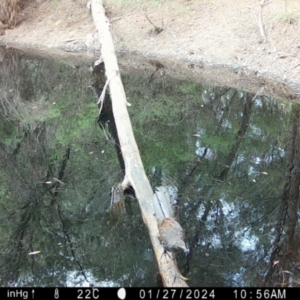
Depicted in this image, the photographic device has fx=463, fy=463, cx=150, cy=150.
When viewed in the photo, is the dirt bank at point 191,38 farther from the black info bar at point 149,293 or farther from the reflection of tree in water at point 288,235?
the black info bar at point 149,293

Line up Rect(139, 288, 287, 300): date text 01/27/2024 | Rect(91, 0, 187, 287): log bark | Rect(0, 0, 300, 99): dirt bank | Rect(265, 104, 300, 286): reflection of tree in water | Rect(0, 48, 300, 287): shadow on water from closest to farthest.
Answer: Rect(139, 288, 287, 300): date text 01/27/2024 < Rect(91, 0, 187, 287): log bark < Rect(265, 104, 300, 286): reflection of tree in water < Rect(0, 48, 300, 287): shadow on water < Rect(0, 0, 300, 99): dirt bank

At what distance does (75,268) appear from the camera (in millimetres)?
4930

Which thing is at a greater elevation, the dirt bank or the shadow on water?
the shadow on water

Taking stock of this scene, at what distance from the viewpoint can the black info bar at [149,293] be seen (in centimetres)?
395

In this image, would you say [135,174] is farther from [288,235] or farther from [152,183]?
[288,235]

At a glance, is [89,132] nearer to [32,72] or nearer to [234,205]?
[234,205]

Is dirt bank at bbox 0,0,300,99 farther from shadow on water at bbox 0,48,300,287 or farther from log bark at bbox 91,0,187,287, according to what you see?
log bark at bbox 91,0,187,287

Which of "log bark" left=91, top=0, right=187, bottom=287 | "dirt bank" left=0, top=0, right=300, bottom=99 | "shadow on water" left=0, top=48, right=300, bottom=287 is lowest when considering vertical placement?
"dirt bank" left=0, top=0, right=300, bottom=99

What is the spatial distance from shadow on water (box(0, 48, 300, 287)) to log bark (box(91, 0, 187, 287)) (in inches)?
10.2

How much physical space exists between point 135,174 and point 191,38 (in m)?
7.62

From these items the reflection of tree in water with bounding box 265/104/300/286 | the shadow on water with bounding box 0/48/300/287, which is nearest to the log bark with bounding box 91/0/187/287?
the shadow on water with bounding box 0/48/300/287

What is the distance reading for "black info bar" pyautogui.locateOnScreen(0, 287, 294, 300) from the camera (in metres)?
3.95

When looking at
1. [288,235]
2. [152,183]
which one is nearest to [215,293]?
[288,235]

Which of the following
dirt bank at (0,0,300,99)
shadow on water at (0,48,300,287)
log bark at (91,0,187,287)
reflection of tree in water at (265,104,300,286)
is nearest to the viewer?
log bark at (91,0,187,287)
